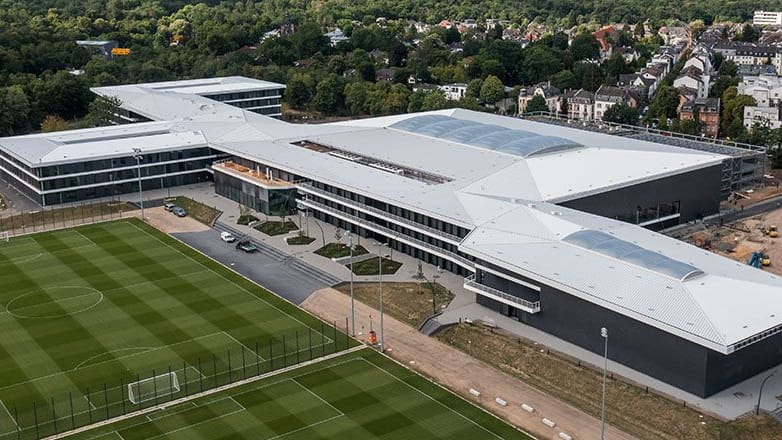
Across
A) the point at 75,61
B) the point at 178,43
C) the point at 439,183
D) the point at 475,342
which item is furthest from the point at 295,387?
the point at 178,43

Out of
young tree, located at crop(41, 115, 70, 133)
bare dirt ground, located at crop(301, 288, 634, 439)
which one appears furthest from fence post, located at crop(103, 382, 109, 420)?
young tree, located at crop(41, 115, 70, 133)

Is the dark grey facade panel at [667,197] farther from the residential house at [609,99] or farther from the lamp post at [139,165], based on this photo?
the residential house at [609,99]

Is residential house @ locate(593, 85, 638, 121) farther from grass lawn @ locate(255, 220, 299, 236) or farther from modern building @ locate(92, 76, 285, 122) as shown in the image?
grass lawn @ locate(255, 220, 299, 236)

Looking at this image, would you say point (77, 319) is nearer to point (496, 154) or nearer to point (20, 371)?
point (20, 371)

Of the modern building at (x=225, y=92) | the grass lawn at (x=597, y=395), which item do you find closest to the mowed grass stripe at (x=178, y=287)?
the grass lawn at (x=597, y=395)

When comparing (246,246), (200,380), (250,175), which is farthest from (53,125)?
(200,380)

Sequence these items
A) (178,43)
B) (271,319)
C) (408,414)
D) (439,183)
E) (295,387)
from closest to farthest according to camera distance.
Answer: (408,414)
(295,387)
(271,319)
(439,183)
(178,43)
